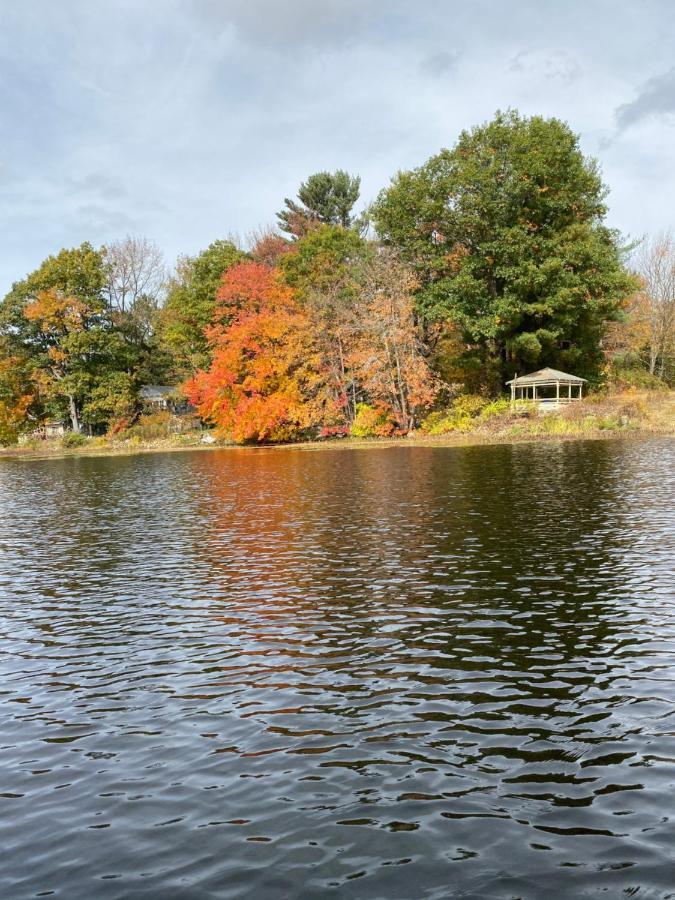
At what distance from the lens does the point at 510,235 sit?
51812 mm

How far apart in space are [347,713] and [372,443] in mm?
45426

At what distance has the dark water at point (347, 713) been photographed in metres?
5.21

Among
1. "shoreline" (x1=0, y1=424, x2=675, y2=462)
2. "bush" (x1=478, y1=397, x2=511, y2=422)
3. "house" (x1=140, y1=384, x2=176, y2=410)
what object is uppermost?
"house" (x1=140, y1=384, x2=176, y2=410)

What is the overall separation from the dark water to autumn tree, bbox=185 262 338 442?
42.9 m

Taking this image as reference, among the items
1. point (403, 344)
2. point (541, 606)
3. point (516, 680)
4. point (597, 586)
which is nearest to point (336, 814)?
point (516, 680)

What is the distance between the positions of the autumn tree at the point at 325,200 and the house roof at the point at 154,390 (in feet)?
80.3

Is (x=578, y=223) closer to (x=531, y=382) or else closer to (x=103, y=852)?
A: (x=531, y=382)

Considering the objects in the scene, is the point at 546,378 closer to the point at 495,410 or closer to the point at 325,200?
the point at 495,410

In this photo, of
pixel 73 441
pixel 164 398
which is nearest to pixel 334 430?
pixel 164 398

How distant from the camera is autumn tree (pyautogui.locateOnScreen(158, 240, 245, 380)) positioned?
7044 cm

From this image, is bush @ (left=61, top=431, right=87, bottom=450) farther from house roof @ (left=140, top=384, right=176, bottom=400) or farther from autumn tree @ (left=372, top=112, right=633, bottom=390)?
autumn tree @ (left=372, top=112, right=633, bottom=390)

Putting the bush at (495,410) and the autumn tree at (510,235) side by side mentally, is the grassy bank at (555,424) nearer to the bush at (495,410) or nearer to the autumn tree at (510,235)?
the bush at (495,410)

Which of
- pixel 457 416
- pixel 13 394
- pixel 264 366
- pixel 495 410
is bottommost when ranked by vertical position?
pixel 457 416

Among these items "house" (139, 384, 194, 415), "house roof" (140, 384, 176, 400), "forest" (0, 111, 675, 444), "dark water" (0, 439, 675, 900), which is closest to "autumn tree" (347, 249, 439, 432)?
"forest" (0, 111, 675, 444)
